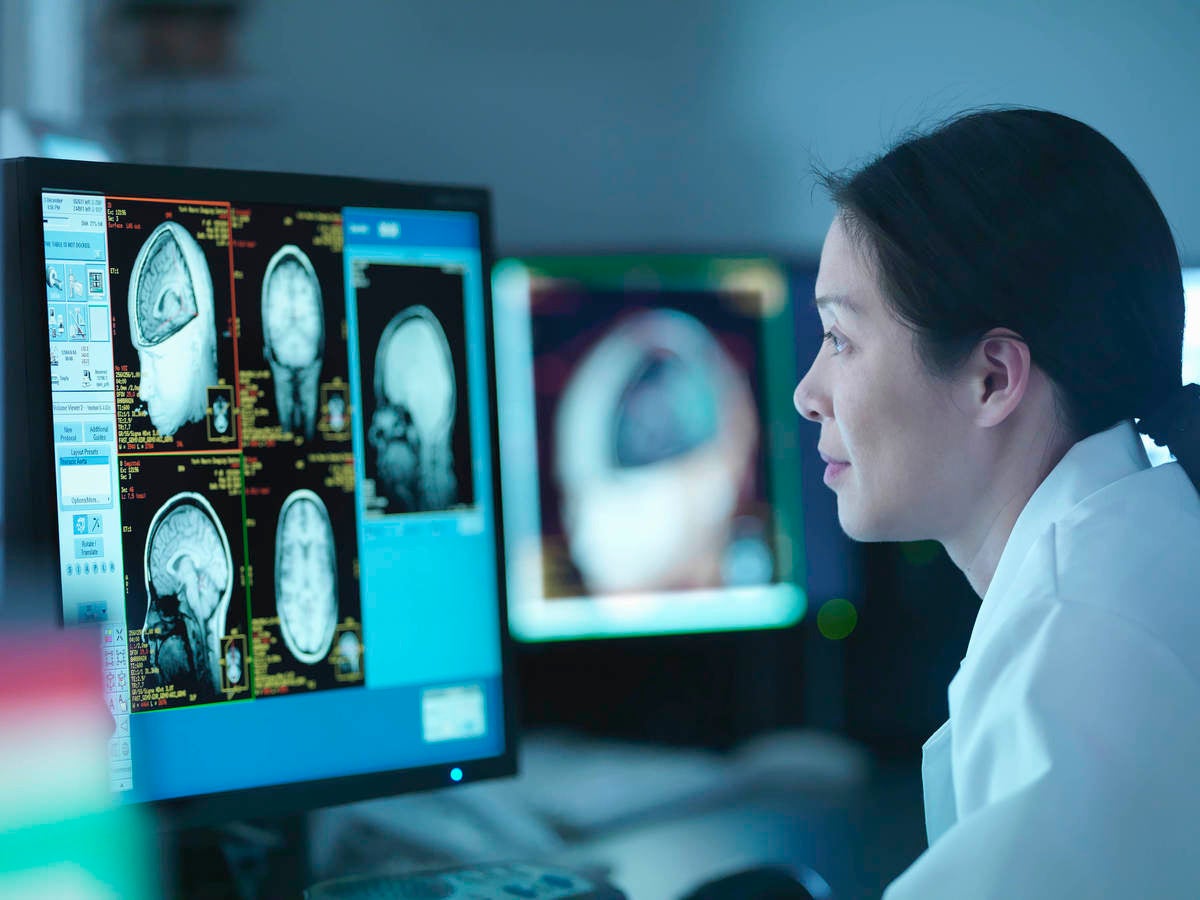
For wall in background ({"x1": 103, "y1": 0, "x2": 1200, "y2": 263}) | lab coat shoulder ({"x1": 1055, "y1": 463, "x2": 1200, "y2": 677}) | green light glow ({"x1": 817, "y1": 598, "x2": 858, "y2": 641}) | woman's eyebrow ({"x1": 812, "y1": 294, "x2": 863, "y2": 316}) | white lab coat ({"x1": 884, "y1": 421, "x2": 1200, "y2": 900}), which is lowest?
green light glow ({"x1": 817, "y1": 598, "x2": 858, "y2": 641})

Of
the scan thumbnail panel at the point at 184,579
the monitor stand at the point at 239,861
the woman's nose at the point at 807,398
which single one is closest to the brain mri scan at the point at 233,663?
the scan thumbnail panel at the point at 184,579

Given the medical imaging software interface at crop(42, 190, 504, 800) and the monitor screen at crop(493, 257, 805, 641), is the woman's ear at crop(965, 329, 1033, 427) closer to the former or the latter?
the medical imaging software interface at crop(42, 190, 504, 800)

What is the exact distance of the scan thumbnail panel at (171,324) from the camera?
821 millimetres

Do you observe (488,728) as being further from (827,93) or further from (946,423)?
(827,93)

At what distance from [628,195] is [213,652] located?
1.06 meters

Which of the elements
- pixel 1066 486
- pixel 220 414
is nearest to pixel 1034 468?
pixel 1066 486

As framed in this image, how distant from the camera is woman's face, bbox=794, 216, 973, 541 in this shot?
0.82m

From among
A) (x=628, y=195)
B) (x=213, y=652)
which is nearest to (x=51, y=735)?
(x=213, y=652)

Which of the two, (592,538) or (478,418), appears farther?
(592,538)

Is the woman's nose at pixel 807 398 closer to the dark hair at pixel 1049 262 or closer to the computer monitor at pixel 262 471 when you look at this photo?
the dark hair at pixel 1049 262

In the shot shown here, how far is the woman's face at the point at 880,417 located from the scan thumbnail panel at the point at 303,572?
1.28ft

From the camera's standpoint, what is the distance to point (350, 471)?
91 cm

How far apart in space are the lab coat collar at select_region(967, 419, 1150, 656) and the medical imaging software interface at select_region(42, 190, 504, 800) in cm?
42

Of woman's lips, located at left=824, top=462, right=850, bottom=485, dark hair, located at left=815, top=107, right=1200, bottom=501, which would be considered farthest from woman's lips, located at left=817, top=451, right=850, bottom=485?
dark hair, located at left=815, top=107, right=1200, bottom=501
